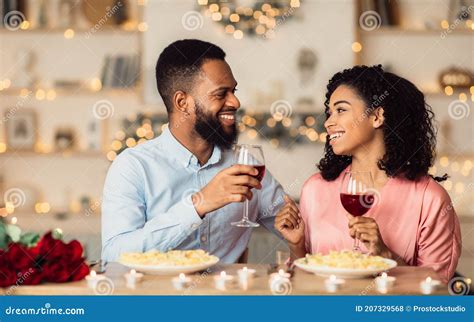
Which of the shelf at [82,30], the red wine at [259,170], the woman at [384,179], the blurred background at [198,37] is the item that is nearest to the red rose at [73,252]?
the red wine at [259,170]

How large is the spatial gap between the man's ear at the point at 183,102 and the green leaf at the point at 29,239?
872 mm

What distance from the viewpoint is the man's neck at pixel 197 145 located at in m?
2.59

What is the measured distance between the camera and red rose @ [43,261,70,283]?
177 cm

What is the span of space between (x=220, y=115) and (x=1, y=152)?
6.17 ft

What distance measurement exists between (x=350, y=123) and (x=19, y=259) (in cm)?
111

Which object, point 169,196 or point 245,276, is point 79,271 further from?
point 169,196

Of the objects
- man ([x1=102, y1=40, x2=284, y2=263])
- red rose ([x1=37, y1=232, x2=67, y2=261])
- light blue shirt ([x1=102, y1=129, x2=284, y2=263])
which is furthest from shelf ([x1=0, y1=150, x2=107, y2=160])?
red rose ([x1=37, y1=232, x2=67, y2=261])

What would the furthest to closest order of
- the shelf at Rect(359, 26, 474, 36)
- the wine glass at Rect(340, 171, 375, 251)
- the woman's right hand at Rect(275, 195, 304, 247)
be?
1. the shelf at Rect(359, 26, 474, 36)
2. the woman's right hand at Rect(275, 195, 304, 247)
3. the wine glass at Rect(340, 171, 375, 251)

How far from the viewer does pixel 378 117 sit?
248cm

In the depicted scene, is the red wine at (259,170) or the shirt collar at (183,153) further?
the shirt collar at (183,153)

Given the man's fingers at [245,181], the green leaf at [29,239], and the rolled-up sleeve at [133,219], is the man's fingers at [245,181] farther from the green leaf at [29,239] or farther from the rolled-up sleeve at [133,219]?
the green leaf at [29,239]

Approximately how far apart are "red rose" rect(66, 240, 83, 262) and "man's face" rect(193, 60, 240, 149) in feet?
2.73

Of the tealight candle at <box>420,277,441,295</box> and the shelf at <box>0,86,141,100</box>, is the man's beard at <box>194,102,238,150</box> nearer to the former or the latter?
the tealight candle at <box>420,277,441,295</box>
